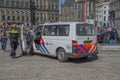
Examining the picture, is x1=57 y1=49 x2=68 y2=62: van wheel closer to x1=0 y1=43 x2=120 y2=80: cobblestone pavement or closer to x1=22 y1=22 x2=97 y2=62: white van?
x1=22 y1=22 x2=97 y2=62: white van

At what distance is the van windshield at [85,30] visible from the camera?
1062 centimetres

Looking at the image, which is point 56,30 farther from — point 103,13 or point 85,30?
point 103,13

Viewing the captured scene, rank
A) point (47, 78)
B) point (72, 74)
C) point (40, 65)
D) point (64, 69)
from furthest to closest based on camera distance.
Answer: point (40, 65)
point (64, 69)
point (72, 74)
point (47, 78)

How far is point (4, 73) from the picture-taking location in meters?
8.73

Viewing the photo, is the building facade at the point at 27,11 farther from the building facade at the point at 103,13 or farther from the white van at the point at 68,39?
the white van at the point at 68,39

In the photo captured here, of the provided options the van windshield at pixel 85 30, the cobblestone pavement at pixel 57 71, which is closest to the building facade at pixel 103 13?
the van windshield at pixel 85 30

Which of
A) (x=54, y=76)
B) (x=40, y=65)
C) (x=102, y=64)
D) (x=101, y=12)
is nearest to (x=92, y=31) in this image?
(x=102, y=64)

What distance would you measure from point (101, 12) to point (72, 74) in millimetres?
106895

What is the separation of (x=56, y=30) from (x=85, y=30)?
5.09 ft

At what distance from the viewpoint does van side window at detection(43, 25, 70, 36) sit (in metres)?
10.9

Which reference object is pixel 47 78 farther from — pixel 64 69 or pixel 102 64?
pixel 102 64

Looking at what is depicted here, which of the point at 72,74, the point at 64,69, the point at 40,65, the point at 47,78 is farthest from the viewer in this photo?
the point at 40,65

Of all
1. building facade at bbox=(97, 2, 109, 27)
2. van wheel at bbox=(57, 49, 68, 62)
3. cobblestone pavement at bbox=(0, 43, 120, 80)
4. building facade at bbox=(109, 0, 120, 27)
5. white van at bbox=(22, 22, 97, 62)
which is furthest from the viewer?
building facade at bbox=(97, 2, 109, 27)

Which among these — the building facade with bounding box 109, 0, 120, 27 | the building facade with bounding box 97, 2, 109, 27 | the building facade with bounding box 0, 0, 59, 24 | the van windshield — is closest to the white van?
the van windshield
